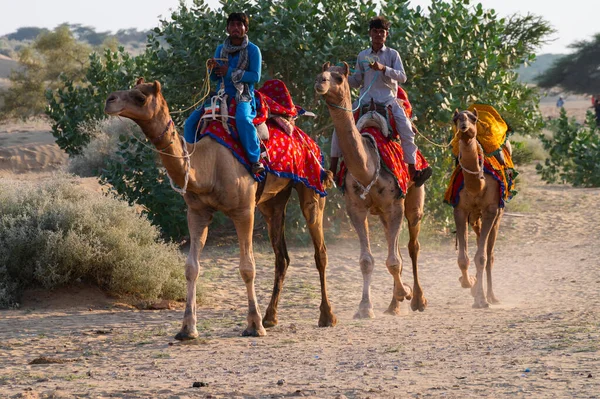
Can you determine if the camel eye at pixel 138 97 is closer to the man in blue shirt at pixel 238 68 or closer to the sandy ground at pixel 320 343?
the man in blue shirt at pixel 238 68

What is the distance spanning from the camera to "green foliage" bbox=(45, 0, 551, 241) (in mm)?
13906

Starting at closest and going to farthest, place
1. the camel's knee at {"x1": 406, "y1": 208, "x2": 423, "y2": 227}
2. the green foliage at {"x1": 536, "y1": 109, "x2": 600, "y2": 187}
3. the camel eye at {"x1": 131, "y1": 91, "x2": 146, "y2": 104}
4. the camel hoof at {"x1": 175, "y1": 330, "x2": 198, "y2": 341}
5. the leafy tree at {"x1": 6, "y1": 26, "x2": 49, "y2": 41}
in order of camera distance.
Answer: the camel eye at {"x1": 131, "y1": 91, "x2": 146, "y2": 104} < the camel hoof at {"x1": 175, "y1": 330, "x2": 198, "y2": 341} < the camel's knee at {"x1": 406, "y1": 208, "x2": 423, "y2": 227} < the green foliage at {"x1": 536, "y1": 109, "x2": 600, "y2": 187} < the leafy tree at {"x1": 6, "y1": 26, "x2": 49, "y2": 41}

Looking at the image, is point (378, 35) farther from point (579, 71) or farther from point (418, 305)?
point (579, 71)

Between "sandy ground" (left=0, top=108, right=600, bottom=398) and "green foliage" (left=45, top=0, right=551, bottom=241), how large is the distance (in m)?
2.56

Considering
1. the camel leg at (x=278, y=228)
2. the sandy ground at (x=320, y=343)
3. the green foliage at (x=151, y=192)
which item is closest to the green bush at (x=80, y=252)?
the sandy ground at (x=320, y=343)

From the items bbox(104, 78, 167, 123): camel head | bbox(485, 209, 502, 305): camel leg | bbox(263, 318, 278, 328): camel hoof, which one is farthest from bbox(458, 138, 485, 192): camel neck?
bbox(104, 78, 167, 123): camel head

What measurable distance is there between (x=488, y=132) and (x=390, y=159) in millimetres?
1715

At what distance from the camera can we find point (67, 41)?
39.2m

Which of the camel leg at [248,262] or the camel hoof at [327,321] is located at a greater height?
the camel leg at [248,262]

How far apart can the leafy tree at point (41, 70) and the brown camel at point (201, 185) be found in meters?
28.3

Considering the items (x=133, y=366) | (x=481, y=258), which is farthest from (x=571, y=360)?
(x=481, y=258)

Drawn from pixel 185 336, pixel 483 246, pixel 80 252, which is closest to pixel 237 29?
pixel 185 336

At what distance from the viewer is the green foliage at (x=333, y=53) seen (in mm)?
13906

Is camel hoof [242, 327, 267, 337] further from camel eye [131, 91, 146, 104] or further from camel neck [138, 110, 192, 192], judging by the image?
camel eye [131, 91, 146, 104]
